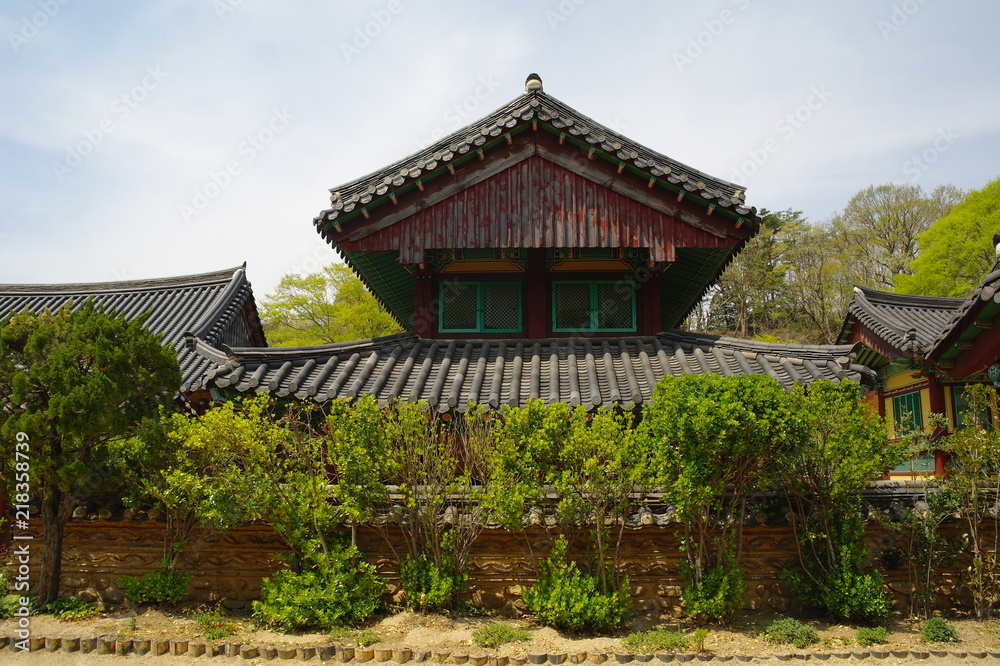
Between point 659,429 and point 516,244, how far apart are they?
463cm

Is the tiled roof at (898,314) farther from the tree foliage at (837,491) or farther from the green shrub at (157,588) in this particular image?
the green shrub at (157,588)

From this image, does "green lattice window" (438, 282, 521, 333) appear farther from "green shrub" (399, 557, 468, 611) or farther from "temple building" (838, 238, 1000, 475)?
"temple building" (838, 238, 1000, 475)

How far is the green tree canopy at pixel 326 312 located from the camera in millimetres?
32688

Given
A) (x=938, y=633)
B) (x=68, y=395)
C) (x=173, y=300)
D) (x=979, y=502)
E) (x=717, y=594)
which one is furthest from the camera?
(x=173, y=300)

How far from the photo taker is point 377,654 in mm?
7445

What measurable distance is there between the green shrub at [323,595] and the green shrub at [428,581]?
1.27 ft

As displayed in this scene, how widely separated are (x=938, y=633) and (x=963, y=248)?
27381 mm

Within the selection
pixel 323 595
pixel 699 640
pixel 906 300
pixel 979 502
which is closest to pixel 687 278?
pixel 979 502

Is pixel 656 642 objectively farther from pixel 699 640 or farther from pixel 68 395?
pixel 68 395

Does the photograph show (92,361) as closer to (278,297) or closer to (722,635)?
(722,635)

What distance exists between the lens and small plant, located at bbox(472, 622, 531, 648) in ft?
25.1

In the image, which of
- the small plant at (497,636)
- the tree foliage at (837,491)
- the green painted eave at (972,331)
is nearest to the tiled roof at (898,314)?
the green painted eave at (972,331)

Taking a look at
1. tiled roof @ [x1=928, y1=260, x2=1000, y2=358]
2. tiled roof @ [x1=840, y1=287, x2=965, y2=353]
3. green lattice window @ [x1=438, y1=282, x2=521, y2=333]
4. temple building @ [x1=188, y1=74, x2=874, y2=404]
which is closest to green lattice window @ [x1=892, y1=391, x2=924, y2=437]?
tiled roof @ [x1=840, y1=287, x2=965, y2=353]

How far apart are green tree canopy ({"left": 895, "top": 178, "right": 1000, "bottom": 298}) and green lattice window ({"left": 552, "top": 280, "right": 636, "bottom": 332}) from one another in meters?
23.2
